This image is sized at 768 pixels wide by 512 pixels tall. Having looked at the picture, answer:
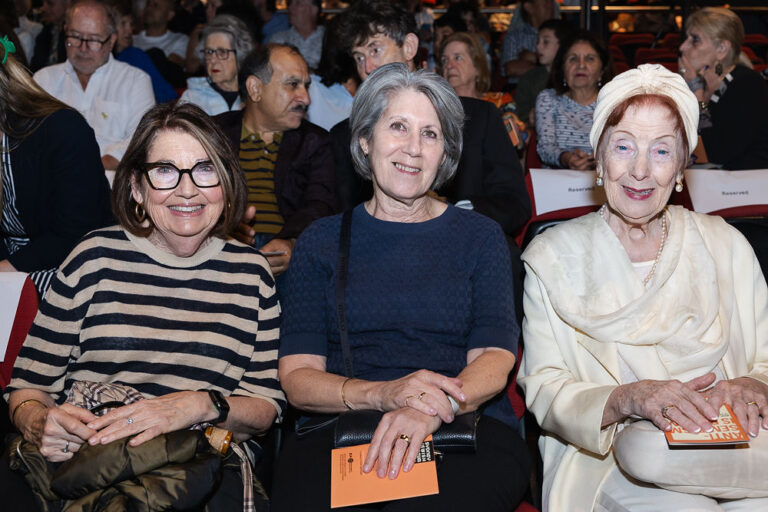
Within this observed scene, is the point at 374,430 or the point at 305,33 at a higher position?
the point at 305,33

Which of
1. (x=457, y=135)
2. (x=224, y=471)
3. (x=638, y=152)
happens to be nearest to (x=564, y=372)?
(x=638, y=152)

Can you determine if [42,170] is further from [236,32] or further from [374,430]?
[236,32]

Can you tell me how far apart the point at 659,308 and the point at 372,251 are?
840mm

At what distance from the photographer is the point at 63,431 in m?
2.10

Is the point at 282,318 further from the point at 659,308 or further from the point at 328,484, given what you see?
the point at 659,308

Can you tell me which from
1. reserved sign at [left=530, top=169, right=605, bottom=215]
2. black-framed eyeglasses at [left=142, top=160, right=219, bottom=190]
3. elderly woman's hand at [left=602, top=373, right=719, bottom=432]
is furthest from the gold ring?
reserved sign at [left=530, top=169, right=605, bottom=215]

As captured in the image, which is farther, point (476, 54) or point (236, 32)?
point (476, 54)

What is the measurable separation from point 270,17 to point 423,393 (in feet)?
26.0

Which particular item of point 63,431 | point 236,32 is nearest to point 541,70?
point 236,32

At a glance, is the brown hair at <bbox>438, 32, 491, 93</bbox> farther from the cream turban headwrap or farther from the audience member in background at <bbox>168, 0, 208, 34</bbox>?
the audience member in background at <bbox>168, 0, 208, 34</bbox>

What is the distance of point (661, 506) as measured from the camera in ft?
6.68

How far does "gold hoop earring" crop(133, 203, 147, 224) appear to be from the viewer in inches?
97.9

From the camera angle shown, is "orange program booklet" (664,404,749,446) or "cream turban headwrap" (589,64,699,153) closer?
"orange program booklet" (664,404,749,446)

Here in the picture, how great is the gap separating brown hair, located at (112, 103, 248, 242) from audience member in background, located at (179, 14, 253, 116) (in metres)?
2.61
